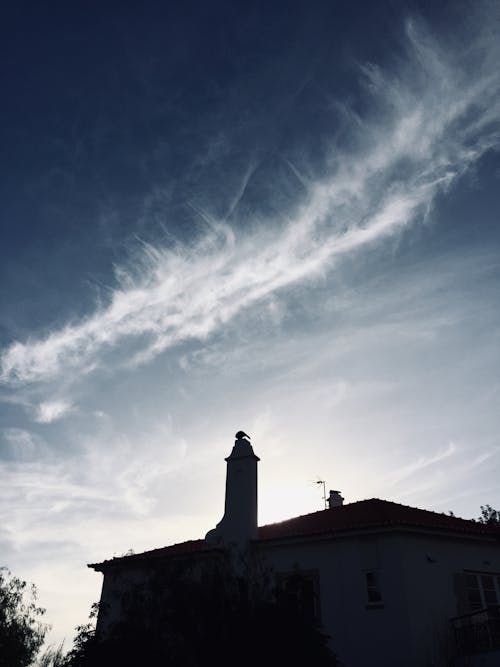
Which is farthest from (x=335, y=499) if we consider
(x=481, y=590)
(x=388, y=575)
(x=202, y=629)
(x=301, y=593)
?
(x=202, y=629)

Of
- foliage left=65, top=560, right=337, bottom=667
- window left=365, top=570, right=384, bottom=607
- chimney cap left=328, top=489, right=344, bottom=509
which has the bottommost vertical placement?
foliage left=65, top=560, right=337, bottom=667

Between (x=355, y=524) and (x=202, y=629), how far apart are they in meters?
8.11

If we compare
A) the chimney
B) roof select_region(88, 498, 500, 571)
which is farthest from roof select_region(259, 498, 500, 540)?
the chimney

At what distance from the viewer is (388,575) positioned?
18.7m

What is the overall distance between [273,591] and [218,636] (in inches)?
73.7

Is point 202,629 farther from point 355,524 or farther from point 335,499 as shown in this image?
point 335,499

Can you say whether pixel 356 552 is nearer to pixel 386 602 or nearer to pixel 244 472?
pixel 386 602

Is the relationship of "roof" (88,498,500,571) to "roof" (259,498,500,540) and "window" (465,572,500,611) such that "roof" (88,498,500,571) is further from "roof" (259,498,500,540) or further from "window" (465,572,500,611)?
"window" (465,572,500,611)

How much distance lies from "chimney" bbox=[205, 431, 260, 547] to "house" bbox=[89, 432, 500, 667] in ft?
0.18

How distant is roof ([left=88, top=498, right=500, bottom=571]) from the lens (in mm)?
19719

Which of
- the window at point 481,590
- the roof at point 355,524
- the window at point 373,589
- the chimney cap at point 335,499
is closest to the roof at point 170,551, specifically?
the roof at point 355,524

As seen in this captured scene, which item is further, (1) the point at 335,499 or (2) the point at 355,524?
(1) the point at 335,499

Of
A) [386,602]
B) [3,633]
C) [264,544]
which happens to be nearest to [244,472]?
[264,544]

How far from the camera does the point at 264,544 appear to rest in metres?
21.7
